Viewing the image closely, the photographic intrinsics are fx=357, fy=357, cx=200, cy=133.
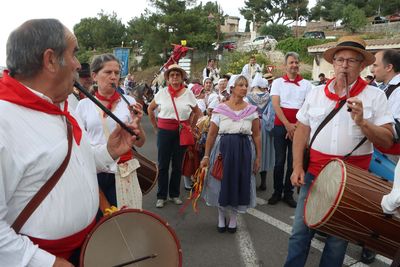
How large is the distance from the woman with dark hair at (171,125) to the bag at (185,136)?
60 mm

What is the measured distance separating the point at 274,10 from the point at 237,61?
3748cm

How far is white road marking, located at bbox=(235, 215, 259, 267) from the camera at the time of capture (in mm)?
3509

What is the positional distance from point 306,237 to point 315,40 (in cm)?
3500

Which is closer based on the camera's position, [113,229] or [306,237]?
[113,229]

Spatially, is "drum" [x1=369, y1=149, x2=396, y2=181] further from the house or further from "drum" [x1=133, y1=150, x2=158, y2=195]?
the house

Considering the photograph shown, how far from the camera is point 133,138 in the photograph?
2.19 meters

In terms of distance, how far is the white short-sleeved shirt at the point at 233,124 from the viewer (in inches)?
159

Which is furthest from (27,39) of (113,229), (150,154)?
(150,154)

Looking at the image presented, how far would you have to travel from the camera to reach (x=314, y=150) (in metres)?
2.83

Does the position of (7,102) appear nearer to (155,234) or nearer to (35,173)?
(35,173)

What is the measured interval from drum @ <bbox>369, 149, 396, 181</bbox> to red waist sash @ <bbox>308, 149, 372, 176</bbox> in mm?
817

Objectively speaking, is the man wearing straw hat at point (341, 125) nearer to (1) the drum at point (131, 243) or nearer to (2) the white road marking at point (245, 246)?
(2) the white road marking at point (245, 246)

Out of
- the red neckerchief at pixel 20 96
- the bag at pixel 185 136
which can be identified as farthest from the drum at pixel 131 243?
the bag at pixel 185 136

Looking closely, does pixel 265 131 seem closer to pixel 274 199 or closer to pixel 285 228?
pixel 274 199
